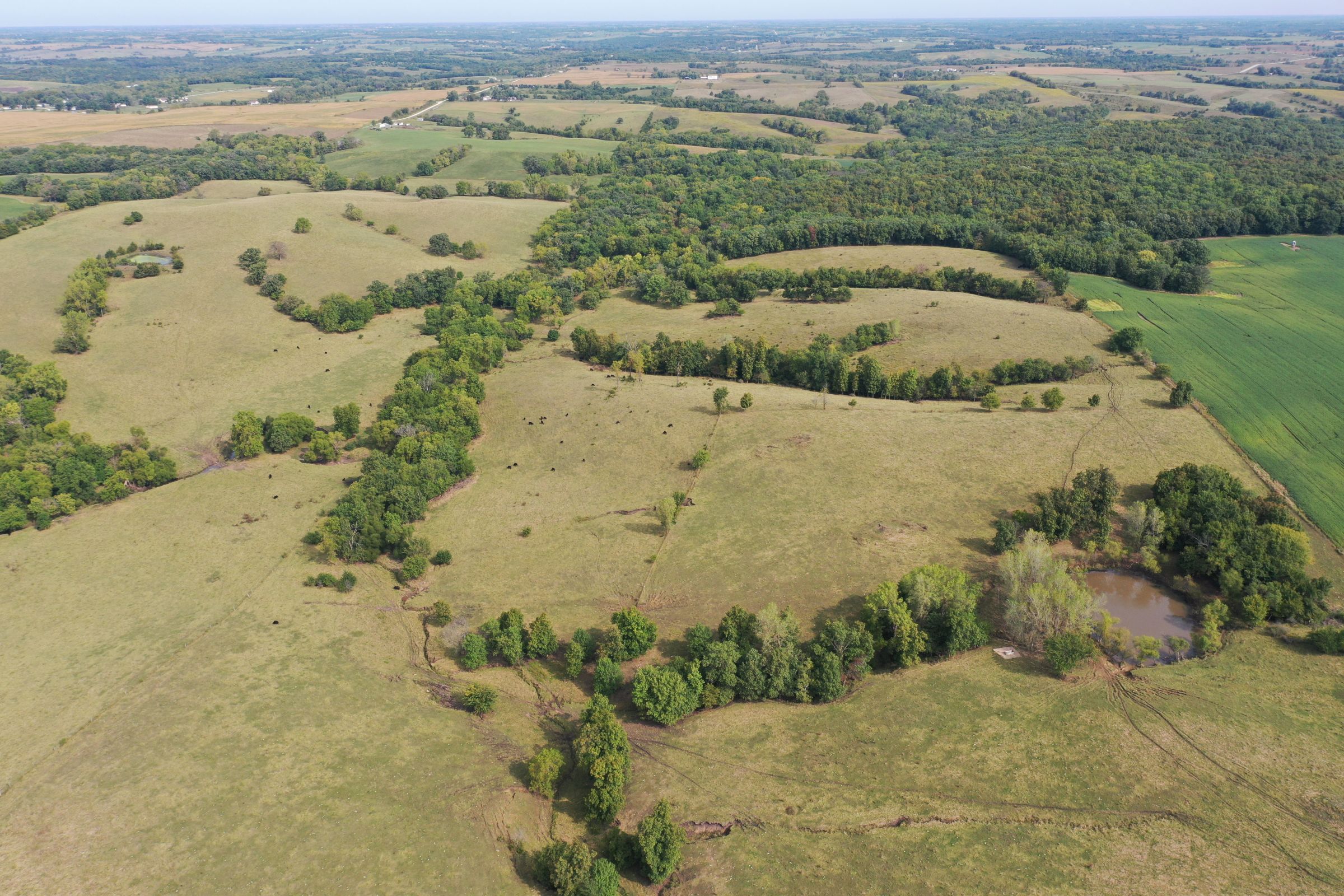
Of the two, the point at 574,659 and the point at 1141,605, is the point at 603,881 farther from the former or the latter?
the point at 1141,605

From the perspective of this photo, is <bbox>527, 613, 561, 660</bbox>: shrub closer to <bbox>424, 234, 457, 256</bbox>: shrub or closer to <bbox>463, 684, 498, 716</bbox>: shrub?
<bbox>463, 684, 498, 716</bbox>: shrub

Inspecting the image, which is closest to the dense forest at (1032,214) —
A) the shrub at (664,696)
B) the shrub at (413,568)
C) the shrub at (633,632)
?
the shrub at (413,568)

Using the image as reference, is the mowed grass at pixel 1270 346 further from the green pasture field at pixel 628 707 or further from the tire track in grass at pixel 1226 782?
the tire track in grass at pixel 1226 782

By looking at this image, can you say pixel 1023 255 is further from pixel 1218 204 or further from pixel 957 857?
pixel 957 857

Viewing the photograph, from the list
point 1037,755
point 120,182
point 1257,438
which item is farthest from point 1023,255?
point 120,182

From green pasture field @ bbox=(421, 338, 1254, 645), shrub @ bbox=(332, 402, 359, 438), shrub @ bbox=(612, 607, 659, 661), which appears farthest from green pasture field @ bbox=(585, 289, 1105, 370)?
shrub @ bbox=(612, 607, 659, 661)
